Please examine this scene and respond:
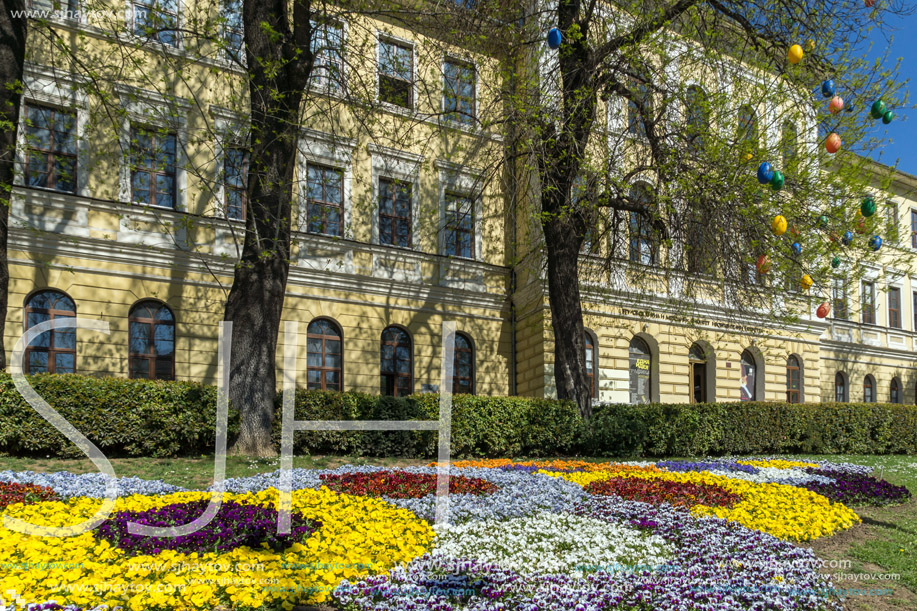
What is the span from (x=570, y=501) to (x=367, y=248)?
1146cm

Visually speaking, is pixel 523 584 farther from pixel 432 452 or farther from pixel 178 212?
pixel 178 212

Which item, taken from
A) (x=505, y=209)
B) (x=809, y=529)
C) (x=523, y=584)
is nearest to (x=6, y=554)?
(x=523, y=584)

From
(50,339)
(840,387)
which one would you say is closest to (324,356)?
(50,339)

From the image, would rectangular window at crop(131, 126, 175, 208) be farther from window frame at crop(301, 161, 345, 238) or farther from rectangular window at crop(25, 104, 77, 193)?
window frame at crop(301, 161, 345, 238)

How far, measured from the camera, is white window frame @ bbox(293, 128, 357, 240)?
16.9 m

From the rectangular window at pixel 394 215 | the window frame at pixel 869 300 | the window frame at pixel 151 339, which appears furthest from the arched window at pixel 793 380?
the window frame at pixel 151 339

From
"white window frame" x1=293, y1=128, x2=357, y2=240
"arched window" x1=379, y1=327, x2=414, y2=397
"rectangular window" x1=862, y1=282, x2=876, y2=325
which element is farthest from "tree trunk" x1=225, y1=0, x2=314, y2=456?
"rectangular window" x1=862, y1=282, x2=876, y2=325

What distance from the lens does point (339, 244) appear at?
17.2 metres

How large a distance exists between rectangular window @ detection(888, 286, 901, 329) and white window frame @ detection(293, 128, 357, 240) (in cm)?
2676

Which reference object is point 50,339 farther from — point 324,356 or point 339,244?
point 339,244

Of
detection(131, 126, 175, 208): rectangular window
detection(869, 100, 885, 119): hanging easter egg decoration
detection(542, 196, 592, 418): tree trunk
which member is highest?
detection(131, 126, 175, 208): rectangular window

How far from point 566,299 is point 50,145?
11.8 metres

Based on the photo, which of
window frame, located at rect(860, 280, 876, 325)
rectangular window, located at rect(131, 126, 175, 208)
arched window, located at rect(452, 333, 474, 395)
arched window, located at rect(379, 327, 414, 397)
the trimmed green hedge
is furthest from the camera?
window frame, located at rect(860, 280, 876, 325)

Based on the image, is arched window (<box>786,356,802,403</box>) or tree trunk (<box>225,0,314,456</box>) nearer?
tree trunk (<box>225,0,314,456</box>)
